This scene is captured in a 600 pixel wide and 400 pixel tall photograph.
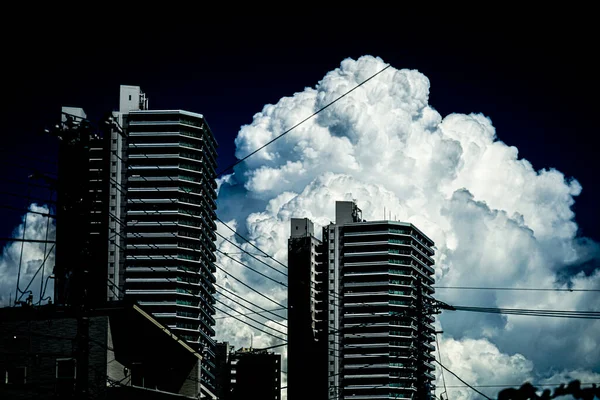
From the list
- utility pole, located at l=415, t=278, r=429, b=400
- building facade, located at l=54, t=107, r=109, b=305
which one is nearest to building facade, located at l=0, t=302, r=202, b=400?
building facade, located at l=54, t=107, r=109, b=305

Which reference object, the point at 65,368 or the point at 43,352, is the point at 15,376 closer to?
the point at 43,352

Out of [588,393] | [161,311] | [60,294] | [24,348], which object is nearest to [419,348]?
[24,348]

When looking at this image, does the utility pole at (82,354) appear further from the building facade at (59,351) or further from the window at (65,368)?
the window at (65,368)

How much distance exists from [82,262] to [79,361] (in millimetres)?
4127

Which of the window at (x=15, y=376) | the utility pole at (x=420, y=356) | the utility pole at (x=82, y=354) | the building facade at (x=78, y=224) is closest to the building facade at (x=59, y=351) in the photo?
the window at (x=15, y=376)

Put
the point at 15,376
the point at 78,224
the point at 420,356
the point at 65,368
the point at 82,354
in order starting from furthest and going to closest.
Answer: the point at 420,356 < the point at 15,376 < the point at 65,368 < the point at 78,224 < the point at 82,354

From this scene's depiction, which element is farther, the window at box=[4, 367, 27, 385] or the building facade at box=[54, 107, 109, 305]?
the window at box=[4, 367, 27, 385]

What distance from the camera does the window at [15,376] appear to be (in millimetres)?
53156

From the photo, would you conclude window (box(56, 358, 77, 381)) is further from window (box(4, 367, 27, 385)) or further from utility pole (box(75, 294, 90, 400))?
utility pole (box(75, 294, 90, 400))

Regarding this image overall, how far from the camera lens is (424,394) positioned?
5753 centimetres

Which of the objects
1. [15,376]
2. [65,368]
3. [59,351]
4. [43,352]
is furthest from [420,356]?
[15,376]

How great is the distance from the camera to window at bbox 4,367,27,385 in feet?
174

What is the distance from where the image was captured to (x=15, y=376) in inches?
2101

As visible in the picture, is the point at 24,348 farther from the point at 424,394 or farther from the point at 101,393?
the point at 424,394
